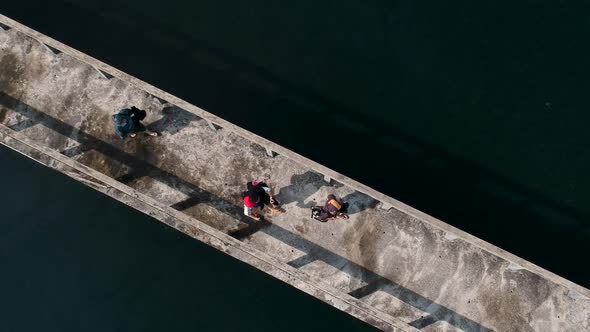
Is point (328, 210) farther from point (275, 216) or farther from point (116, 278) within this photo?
point (116, 278)

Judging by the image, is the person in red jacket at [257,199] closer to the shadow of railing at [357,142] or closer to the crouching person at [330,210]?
the crouching person at [330,210]

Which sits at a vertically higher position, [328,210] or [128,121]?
[128,121]

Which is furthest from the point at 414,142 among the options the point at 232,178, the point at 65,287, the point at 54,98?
the point at 65,287

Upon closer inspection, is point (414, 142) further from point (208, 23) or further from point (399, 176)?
point (208, 23)

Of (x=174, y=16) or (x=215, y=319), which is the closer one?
(x=215, y=319)

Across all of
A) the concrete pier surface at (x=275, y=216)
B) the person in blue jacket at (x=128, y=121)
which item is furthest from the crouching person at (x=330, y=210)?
the person in blue jacket at (x=128, y=121)

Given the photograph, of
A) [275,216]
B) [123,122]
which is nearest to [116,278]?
[123,122]
